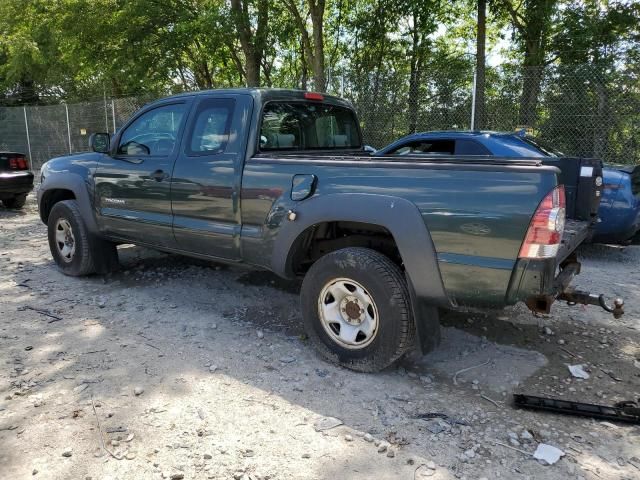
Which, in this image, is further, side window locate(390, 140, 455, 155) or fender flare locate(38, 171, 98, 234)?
side window locate(390, 140, 455, 155)

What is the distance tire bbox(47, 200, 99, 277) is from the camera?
5.43 metres

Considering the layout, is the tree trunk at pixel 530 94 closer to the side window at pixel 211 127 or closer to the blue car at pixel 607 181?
the blue car at pixel 607 181

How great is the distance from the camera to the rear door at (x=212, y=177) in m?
4.08

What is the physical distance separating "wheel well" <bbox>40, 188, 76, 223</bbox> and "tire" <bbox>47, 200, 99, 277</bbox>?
216mm

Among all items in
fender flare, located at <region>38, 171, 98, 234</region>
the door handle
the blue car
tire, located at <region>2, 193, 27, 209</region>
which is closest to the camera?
the door handle

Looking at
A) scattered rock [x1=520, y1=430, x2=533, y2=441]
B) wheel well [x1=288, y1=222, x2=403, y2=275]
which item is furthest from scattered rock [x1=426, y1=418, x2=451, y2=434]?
wheel well [x1=288, y1=222, x2=403, y2=275]

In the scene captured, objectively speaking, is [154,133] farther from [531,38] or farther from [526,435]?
[531,38]

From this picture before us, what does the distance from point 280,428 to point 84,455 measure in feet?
3.32

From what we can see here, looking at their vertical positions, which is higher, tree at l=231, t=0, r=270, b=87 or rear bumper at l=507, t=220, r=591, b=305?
tree at l=231, t=0, r=270, b=87

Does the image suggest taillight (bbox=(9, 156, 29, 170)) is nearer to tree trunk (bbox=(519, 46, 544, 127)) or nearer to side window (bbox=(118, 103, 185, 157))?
side window (bbox=(118, 103, 185, 157))

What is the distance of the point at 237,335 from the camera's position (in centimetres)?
415

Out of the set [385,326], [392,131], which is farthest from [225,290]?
[392,131]

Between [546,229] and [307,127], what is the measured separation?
8.25ft

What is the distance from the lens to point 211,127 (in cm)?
435
